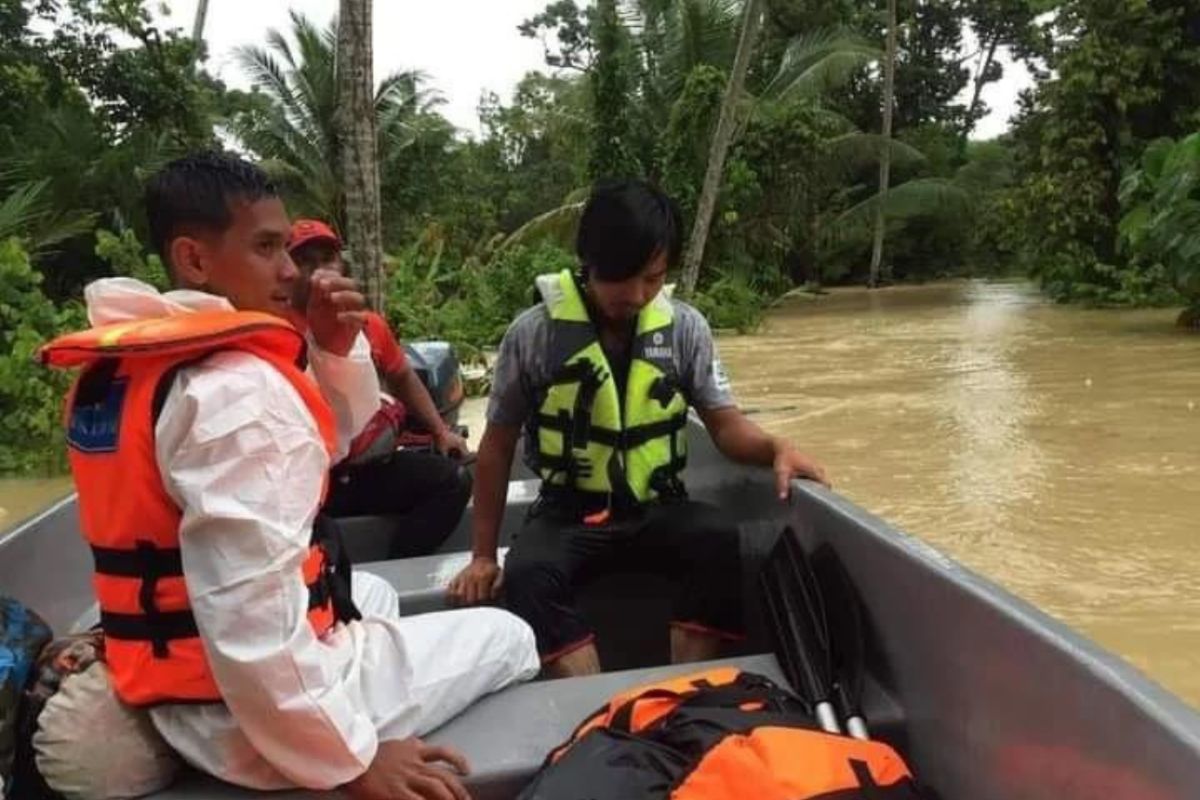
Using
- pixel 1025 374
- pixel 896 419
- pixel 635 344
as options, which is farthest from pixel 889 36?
pixel 635 344

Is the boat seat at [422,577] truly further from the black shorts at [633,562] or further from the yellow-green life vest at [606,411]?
the yellow-green life vest at [606,411]

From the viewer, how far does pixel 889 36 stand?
2108 cm

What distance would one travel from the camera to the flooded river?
377cm

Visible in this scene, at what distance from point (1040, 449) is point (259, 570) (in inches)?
218

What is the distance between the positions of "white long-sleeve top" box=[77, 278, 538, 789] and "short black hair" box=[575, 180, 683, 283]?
0.80m

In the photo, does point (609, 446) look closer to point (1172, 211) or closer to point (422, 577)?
point (422, 577)

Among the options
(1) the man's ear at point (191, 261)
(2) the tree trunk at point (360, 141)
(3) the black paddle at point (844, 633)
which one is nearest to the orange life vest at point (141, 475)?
(1) the man's ear at point (191, 261)

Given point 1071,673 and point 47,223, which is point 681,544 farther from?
point 47,223

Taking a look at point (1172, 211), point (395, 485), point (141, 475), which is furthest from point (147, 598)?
point (1172, 211)

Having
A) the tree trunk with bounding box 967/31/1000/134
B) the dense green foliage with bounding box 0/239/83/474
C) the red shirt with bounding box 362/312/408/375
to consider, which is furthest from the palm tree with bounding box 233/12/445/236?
the tree trunk with bounding box 967/31/1000/134

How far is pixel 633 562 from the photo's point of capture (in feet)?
7.18

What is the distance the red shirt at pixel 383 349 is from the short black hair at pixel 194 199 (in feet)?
4.90

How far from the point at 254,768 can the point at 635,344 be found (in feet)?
3.57

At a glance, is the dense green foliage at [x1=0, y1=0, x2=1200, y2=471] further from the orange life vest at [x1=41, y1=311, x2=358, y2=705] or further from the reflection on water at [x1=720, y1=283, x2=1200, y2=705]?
the orange life vest at [x1=41, y1=311, x2=358, y2=705]
